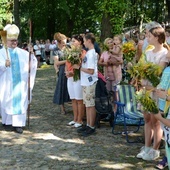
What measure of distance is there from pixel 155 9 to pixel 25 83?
104 feet

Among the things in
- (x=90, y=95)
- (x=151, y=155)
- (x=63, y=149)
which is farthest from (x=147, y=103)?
(x=90, y=95)

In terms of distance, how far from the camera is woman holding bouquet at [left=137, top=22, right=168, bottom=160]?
465 cm

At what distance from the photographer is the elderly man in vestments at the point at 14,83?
6527 millimetres

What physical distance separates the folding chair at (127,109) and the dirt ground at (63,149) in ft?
0.87

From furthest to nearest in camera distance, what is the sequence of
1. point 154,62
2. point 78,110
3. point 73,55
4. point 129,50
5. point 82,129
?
point 129,50 < point 78,110 < point 82,129 < point 73,55 < point 154,62

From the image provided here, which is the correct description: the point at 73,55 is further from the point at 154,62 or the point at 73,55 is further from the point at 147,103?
the point at 147,103

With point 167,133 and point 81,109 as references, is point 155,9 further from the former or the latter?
point 167,133

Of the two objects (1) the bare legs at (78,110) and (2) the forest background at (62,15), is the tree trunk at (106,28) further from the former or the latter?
(2) the forest background at (62,15)

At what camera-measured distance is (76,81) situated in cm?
664

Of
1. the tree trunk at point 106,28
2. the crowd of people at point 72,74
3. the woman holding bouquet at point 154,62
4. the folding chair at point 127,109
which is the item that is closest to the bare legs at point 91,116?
the crowd of people at point 72,74

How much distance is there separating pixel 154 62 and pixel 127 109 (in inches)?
62.2

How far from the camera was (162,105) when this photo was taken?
13.2 feet

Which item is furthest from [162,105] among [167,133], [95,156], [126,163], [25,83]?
[25,83]

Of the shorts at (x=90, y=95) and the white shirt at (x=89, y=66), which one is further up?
the white shirt at (x=89, y=66)
